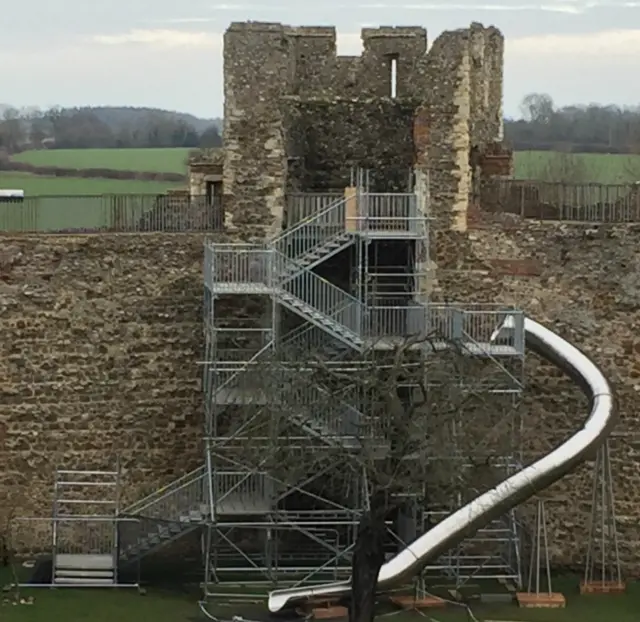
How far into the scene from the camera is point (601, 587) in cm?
1992

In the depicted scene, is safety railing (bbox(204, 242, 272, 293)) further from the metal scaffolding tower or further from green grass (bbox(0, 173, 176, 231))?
green grass (bbox(0, 173, 176, 231))

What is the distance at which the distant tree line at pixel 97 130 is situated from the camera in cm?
3544

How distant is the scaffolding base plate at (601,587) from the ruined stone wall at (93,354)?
6268mm

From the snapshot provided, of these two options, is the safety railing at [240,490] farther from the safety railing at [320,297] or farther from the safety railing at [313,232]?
the safety railing at [313,232]

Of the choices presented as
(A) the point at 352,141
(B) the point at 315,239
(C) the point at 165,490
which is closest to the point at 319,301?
(B) the point at 315,239

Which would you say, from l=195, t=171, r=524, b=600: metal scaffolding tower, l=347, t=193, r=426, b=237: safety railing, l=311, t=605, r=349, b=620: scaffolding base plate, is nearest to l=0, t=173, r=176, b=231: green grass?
l=195, t=171, r=524, b=600: metal scaffolding tower

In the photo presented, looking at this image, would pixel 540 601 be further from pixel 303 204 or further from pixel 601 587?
pixel 303 204

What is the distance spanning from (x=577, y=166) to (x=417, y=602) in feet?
80.2

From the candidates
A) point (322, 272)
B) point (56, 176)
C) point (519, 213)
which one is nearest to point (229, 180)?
point (322, 272)

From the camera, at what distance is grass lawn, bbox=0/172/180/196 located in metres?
28.3

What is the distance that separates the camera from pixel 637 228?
2055cm

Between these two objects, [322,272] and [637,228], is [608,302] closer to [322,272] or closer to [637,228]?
[637,228]

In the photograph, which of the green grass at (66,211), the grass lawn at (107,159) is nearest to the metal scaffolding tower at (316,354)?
the green grass at (66,211)

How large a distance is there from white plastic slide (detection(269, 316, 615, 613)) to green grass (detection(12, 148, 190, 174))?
52.2 feet
